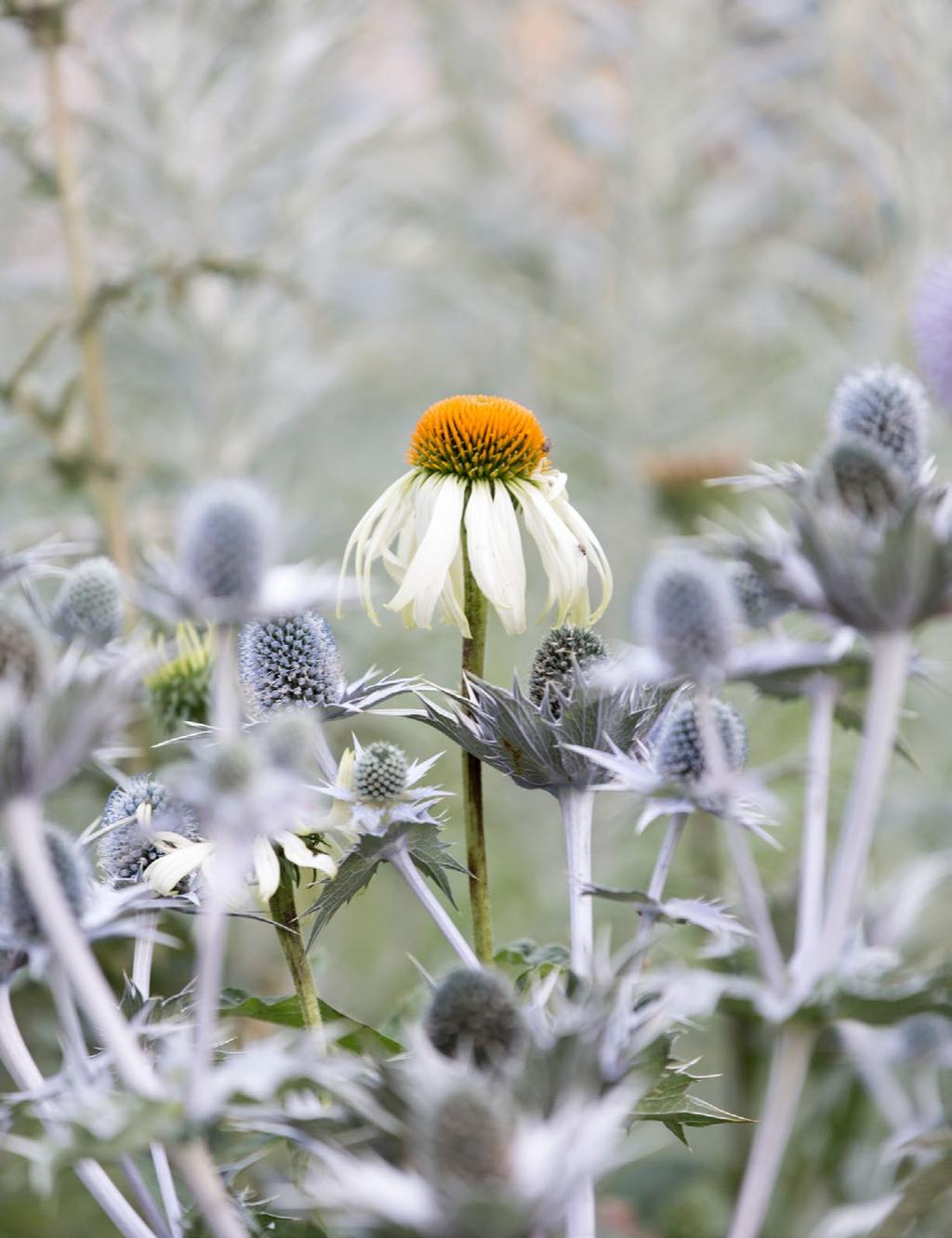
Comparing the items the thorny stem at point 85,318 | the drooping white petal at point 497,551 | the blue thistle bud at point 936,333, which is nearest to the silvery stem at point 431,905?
the drooping white petal at point 497,551

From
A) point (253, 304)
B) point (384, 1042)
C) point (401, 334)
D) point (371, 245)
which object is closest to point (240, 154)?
point (253, 304)

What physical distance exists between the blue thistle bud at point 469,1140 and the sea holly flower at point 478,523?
0.96ft

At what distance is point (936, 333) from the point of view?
65cm

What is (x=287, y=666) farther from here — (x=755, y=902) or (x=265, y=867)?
(x=755, y=902)

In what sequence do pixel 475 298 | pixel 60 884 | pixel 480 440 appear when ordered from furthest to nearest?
pixel 475 298, pixel 480 440, pixel 60 884

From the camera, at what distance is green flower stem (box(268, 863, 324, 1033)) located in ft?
1.94

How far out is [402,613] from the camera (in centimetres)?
68

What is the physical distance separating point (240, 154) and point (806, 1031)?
1662mm

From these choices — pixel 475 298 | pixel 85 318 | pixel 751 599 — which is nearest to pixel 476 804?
pixel 751 599

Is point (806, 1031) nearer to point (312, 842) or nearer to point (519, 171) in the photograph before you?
point (312, 842)

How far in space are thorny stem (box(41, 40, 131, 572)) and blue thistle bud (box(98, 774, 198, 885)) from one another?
598 millimetres

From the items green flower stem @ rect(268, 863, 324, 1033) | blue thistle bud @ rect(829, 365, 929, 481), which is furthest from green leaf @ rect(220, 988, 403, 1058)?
blue thistle bud @ rect(829, 365, 929, 481)

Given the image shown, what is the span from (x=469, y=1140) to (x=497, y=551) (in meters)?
0.34

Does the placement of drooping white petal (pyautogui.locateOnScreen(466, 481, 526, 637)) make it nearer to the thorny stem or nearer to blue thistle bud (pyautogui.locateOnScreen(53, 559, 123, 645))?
blue thistle bud (pyautogui.locateOnScreen(53, 559, 123, 645))
